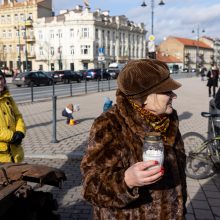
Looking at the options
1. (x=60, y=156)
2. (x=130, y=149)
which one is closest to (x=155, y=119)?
(x=130, y=149)

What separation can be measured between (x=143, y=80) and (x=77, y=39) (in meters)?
77.3

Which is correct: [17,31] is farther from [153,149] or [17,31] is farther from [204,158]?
[153,149]

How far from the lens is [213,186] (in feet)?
16.6

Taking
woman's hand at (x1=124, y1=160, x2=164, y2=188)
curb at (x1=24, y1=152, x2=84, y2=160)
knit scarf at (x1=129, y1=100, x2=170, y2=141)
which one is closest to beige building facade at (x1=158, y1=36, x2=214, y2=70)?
curb at (x1=24, y1=152, x2=84, y2=160)

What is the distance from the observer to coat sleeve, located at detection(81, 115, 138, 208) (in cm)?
171

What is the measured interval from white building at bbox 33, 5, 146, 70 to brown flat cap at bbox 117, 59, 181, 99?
71.4 m

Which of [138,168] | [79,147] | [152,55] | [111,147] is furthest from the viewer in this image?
[152,55]

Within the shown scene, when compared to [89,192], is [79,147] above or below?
below

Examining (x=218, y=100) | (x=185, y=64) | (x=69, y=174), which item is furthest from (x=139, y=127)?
(x=185, y=64)

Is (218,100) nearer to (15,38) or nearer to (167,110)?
(167,110)

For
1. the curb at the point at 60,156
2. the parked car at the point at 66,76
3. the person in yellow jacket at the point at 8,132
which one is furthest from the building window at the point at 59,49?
the person in yellow jacket at the point at 8,132

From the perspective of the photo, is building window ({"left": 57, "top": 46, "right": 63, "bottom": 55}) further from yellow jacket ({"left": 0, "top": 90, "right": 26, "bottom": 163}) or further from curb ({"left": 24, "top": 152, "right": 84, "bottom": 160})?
yellow jacket ({"left": 0, "top": 90, "right": 26, "bottom": 163})

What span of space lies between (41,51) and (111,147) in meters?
82.4

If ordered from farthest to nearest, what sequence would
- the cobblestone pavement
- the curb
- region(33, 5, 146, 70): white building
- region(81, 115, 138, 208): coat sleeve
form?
region(33, 5, 146, 70): white building → the curb → the cobblestone pavement → region(81, 115, 138, 208): coat sleeve
